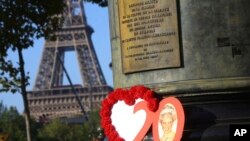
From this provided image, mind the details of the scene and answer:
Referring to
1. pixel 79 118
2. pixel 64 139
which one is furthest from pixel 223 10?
pixel 79 118

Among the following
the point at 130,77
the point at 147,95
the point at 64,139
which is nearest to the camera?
the point at 147,95

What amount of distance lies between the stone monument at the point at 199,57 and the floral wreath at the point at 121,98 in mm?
167

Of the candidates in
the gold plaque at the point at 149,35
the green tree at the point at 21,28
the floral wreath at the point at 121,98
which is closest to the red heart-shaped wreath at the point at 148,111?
the floral wreath at the point at 121,98

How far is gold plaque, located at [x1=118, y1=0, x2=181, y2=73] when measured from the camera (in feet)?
23.4

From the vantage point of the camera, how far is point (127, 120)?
7.29 metres

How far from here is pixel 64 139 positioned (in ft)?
311

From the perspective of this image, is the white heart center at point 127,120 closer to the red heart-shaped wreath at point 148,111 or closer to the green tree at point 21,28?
the red heart-shaped wreath at point 148,111

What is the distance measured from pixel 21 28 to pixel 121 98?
13.5 metres

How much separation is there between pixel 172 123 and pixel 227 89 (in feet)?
2.30

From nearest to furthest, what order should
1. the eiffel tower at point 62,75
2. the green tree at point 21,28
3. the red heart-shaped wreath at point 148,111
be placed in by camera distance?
the red heart-shaped wreath at point 148,111 < the green tree at point 21,28 < the eiffel tower at point 62,75

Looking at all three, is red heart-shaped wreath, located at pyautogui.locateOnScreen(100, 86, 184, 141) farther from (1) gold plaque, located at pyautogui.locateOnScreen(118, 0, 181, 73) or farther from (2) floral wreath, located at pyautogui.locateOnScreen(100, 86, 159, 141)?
(1) gold plaque, located at pyautogui.locateOnScreen(118, 0, 181, 73)

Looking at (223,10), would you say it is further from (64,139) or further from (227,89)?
(64,139)

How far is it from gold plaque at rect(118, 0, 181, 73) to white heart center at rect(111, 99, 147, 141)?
1.38ft

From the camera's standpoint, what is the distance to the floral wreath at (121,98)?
6.97 meters
